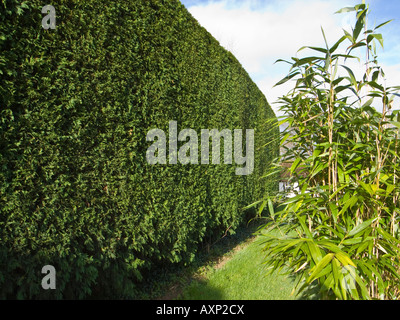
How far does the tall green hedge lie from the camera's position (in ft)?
6.71

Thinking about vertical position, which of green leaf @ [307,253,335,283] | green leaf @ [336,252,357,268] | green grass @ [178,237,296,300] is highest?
green leaf @ [336,252,357,268]

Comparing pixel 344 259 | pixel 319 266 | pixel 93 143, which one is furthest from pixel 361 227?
pixel 93 143

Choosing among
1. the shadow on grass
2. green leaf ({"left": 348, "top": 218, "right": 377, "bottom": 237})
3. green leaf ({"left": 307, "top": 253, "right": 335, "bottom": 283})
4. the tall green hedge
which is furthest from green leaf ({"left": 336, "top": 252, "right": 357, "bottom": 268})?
the shadow on grass

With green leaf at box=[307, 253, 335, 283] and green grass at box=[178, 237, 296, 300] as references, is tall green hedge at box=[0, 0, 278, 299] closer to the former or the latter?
green grass at box=[178, 237, 296, 300]

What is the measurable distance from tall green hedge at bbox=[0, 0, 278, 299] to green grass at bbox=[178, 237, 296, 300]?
0.50 metres

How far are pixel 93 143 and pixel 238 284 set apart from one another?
2937 millimetres

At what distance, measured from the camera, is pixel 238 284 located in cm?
387

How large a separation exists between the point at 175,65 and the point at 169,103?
25.9 inches

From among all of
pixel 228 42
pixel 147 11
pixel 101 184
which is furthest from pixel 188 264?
pixel 228 42

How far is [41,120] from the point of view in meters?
2.17

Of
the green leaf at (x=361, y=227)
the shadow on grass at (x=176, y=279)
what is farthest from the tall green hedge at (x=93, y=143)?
the green leaf at (x=361, y=227)

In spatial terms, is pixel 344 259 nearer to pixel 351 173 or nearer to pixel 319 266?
pixel 319 266

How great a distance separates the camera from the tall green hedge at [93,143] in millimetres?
2045
